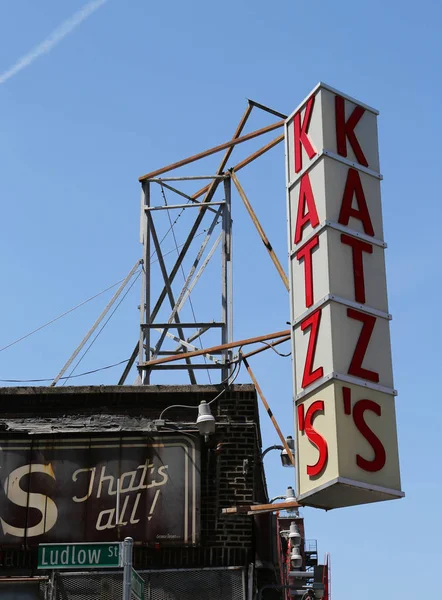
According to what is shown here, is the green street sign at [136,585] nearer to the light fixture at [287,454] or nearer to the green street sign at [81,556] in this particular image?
the green street sign at [81,556]

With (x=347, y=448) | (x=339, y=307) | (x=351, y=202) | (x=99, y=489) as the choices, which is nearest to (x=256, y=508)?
(x=347, y=448)

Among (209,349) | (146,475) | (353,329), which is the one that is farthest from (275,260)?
(146,475)

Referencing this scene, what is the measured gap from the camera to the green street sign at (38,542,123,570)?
13.7 metres

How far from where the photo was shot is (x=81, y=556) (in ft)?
45.2

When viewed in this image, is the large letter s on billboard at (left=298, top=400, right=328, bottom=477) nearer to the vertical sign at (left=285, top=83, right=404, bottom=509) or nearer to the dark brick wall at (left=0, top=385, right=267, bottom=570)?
the vertical sign at (left=285, top=83, right=404, bottom=509)

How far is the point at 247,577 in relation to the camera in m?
17.6

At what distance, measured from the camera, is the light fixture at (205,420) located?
17375mm

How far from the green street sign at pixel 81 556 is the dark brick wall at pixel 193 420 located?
4118 millimetres

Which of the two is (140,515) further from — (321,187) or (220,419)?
(321,187)

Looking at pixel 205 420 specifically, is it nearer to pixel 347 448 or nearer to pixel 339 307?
pixel 347 448

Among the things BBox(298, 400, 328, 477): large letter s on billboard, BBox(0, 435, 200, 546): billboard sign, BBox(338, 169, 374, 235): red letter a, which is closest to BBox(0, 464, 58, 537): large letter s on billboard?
BBox(0, 435, 200, 546): billboard sign

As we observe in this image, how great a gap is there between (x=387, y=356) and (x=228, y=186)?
5816 millimetres

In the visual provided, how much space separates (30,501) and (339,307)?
20.3ft

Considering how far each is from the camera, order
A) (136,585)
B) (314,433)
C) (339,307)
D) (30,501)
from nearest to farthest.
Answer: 1. (136,585)
2. (314,433)
3. (339,307)
4. (30,501)
